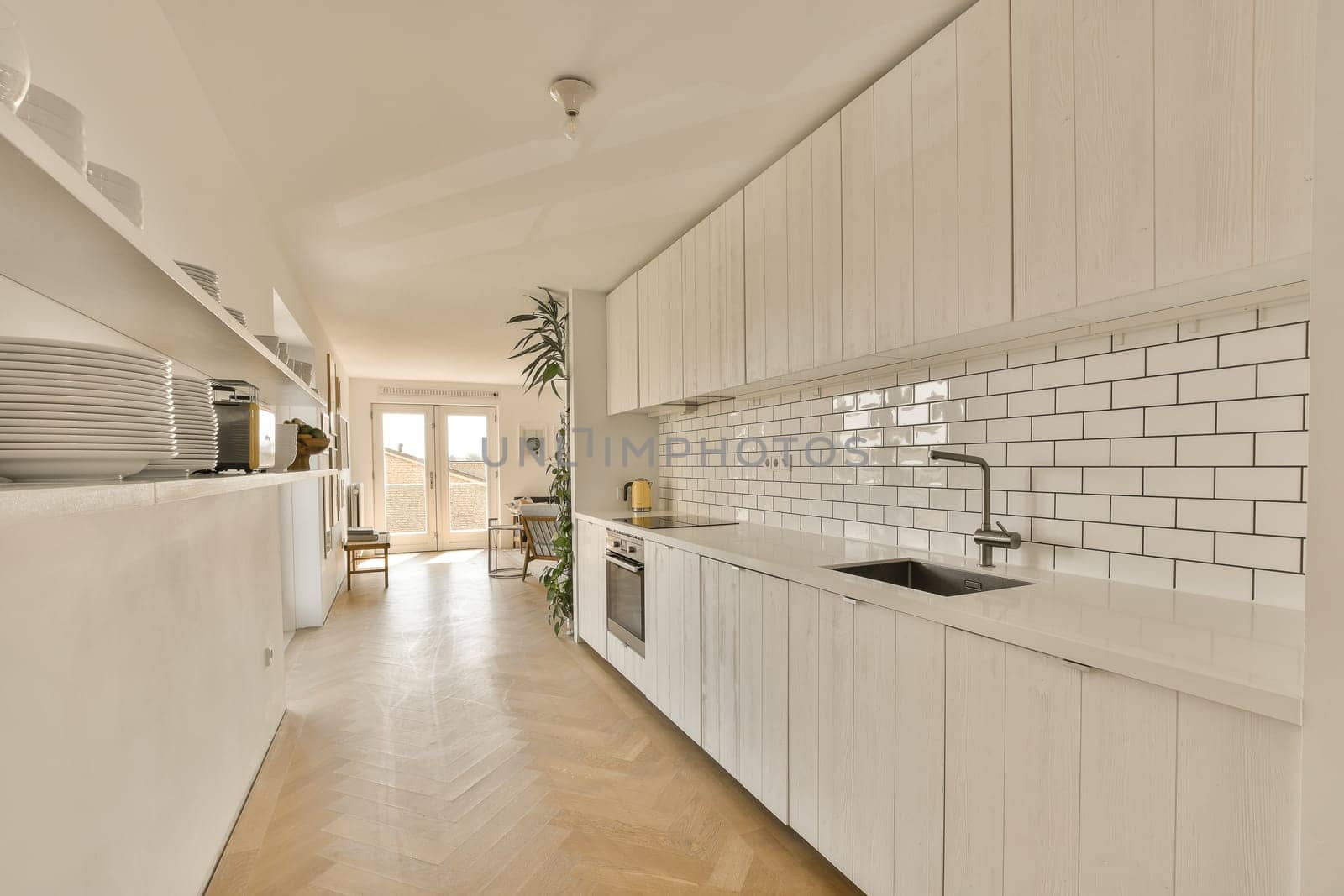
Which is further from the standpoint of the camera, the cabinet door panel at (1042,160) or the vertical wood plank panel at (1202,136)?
the cabinet door panel at (1042,160)

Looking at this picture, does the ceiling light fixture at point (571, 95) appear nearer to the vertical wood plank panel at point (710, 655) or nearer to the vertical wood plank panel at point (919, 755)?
the vertical wood plank panel at point (710, 655)

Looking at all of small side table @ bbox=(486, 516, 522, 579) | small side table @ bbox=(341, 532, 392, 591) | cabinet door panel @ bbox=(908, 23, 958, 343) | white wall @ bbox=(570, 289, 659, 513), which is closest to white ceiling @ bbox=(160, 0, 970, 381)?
cabinet door panel @ bbox=(908, 23, 958, 343)

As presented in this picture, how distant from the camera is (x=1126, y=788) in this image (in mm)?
1120

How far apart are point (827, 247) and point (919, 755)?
5.30 feet

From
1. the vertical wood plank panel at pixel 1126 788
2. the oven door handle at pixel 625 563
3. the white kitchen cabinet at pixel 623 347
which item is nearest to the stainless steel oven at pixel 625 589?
the oven door handle at pixel 625 563

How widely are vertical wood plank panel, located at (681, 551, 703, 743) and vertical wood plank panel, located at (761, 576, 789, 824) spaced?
1.59 ft

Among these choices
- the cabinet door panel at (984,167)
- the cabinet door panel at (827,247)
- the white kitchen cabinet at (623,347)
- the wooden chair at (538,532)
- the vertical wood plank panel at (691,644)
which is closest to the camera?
the cabinet door panel at (984,167)

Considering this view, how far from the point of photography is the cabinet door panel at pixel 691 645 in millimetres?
2652

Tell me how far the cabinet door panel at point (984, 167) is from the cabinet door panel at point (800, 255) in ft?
2.26

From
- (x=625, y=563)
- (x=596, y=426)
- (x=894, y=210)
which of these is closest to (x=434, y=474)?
(x=596, y=426)

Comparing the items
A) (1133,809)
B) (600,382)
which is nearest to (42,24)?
(1133,809)

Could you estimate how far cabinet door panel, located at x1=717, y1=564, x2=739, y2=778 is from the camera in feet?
7.80

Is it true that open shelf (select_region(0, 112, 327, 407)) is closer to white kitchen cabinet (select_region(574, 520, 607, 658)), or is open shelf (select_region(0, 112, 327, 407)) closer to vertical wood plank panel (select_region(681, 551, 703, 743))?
vertical wood plank panel (select_region(681, 551, 703, 743))

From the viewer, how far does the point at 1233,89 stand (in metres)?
1.19
